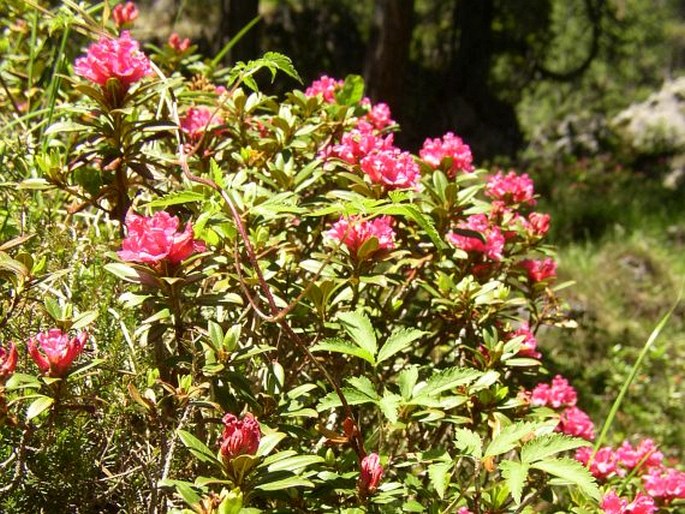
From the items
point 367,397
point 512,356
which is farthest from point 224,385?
point 512,356

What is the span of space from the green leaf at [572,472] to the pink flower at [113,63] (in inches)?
39.6

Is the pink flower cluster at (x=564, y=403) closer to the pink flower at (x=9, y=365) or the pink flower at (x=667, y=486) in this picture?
the pink flower at (x=667, y=486)

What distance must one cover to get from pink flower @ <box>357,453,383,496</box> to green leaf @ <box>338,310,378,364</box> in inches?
6.9

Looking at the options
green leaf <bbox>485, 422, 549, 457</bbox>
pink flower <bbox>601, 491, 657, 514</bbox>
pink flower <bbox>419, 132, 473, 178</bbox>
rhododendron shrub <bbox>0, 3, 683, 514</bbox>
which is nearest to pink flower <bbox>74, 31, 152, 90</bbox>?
rhododendron shrub <bbox>0, 3, 683, 514</bbox>

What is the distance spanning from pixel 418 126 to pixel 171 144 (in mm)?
7832

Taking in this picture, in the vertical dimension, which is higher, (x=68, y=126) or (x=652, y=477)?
(x=68, y=126)

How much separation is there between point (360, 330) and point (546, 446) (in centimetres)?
37

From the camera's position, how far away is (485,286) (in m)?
1.75

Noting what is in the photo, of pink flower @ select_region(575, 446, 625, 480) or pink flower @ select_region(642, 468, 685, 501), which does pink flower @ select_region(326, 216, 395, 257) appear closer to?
pink flower @ select_region(575, 446, 625, 480)

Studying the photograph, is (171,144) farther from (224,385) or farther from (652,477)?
(652,477)

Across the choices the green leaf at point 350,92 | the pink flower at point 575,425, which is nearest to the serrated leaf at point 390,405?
the pink flower at point 575,425

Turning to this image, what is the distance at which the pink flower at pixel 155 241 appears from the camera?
1.25 m

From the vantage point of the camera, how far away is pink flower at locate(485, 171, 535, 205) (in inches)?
80.7

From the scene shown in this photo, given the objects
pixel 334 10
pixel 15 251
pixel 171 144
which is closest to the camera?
pixel 15 251
